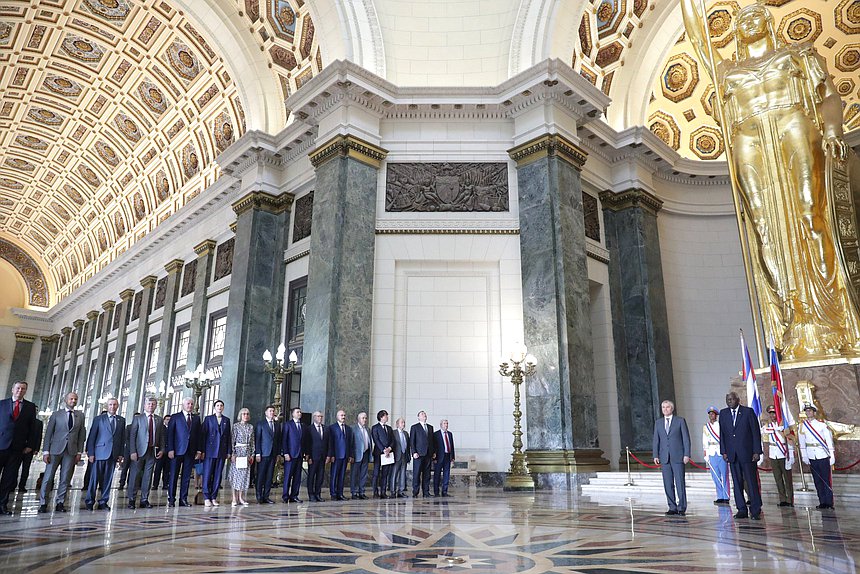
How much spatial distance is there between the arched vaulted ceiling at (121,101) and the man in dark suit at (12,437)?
1061 cm

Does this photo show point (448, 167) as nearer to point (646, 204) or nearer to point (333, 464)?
point (646, 204)

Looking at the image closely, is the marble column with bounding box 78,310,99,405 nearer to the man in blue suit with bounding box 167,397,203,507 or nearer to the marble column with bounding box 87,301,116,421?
the marble column with bounding box 87,301,116,421

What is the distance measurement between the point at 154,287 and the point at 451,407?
1462 centimetres

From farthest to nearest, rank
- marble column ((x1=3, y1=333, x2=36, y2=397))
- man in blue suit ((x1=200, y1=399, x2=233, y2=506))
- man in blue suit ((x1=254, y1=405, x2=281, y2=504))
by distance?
1. marble column ((x1=3, y1=333, x2=36, y2=397))
2. man in blue suit ((x1=254, y1=405, x2=281, y2=504))
3. man in blue suit ((x1=200, y1=399, x2=233, y2=506))

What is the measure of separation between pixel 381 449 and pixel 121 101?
1665 centimetres

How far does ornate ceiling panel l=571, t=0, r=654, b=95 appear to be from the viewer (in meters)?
14.6

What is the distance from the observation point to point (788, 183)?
10664 millimetres

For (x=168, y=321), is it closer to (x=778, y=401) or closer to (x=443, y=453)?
(x=443, y=453)

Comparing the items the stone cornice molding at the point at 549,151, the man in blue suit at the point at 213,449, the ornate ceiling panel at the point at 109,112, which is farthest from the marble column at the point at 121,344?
the stone cornice molding at the point at 549,151

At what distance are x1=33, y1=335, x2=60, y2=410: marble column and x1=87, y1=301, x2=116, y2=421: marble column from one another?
848 centimetres

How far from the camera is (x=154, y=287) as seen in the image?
22.3 metres

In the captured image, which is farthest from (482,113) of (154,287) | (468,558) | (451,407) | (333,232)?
(154,287)

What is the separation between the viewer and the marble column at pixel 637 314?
13.9 m

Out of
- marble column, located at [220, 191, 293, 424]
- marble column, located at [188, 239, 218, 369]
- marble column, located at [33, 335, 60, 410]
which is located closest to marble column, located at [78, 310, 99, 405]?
marble column, located at [33, 335, 60, 410]
